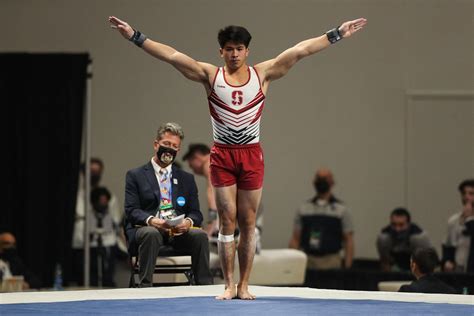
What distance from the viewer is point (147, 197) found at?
7043mm

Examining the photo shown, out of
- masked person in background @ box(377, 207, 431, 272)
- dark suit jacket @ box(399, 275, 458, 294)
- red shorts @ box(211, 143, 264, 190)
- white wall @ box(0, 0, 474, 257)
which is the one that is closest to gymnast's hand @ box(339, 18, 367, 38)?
red shorts @ box(211, 143, 264, 190)

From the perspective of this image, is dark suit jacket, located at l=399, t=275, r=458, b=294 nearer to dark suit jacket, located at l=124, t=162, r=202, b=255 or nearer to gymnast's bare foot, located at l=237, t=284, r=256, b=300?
gymnast's bare foot, located at l=237, t=284, r=256, b=300

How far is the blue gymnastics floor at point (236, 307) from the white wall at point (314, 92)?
702 centimetres

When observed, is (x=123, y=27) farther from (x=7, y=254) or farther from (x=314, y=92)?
(x=314, y=92)

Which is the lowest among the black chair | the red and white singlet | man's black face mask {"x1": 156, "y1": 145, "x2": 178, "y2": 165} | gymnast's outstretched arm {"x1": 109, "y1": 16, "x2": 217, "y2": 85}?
the black chair

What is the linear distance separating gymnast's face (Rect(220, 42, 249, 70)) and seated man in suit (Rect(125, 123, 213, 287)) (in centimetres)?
143

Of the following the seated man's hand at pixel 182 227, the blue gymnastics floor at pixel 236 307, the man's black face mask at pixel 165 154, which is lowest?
the blue gymnastics floor at pixel 236 307

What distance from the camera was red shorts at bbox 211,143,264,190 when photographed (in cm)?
569

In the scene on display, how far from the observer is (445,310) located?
5.21 m

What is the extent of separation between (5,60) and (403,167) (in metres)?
5.51

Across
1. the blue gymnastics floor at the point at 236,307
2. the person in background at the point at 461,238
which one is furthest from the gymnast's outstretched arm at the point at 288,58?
the person in background at the point at 461,238

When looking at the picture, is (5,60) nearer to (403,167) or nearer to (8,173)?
(8,173)

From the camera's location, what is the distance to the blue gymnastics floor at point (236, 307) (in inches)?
201

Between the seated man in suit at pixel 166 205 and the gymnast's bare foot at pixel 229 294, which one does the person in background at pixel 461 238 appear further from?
the gymnast's bare foot at pixel 229 294
